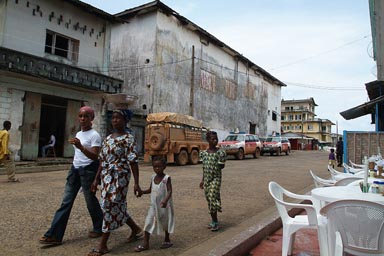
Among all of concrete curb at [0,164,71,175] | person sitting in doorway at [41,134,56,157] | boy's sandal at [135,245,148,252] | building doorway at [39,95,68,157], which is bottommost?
boy's sandal at [135,245,148,252]

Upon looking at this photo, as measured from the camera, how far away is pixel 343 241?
2.97 metres

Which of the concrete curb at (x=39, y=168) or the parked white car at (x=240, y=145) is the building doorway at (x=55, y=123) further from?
the parked white car at (x=240, y=145)

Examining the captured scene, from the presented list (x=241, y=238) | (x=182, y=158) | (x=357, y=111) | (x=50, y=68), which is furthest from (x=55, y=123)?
(x=241, y=238)

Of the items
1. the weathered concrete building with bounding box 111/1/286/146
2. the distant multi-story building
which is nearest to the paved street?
the weathered concrete building with bounding box 111/1/286/146

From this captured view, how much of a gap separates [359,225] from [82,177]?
321 cm

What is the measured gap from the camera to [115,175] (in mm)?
3756

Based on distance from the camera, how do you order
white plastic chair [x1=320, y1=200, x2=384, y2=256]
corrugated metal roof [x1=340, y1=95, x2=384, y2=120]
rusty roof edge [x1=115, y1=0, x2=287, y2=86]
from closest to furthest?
white plastic chair [x1=320, y1=200, x2=384, y2=256]
corrugated metal roof [x1=340, y1=95, x2=384, y2=120]
rusty roof edge [x1=115, y1=0, x2=287, y2=86]

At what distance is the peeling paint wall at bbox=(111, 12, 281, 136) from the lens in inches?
864

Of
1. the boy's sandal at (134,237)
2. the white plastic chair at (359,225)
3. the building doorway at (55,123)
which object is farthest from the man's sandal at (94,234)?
the building doorway at (55,123)

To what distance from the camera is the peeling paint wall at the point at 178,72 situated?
72.0 feet

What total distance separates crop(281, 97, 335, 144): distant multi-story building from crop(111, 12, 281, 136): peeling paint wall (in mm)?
44589

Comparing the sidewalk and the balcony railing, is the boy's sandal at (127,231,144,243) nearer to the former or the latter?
the sidewalk

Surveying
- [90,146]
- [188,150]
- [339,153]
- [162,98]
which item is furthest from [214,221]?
[162,98]

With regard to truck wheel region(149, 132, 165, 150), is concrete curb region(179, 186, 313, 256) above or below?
below
